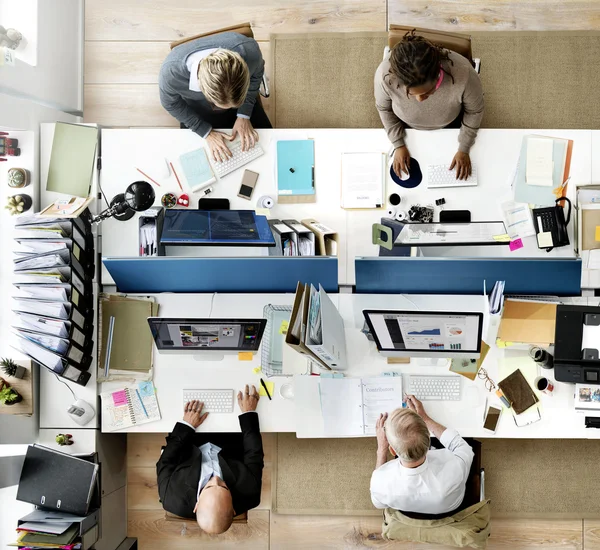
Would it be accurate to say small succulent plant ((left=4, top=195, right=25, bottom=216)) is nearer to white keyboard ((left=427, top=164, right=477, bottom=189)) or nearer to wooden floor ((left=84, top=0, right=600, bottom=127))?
wooden floor ((left=84, top=0, right=600, bottom=127))

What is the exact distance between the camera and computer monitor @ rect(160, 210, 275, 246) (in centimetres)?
240

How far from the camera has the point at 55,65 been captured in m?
3.15

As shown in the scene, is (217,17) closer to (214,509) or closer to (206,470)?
(206,470)

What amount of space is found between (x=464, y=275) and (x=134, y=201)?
1.53 metres

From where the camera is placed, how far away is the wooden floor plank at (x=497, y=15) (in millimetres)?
3377

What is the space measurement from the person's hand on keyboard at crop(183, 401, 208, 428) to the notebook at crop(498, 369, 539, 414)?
4.71 feet

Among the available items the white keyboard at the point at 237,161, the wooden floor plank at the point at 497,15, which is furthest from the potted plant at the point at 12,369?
the wooden floor plank at the point at 497,15

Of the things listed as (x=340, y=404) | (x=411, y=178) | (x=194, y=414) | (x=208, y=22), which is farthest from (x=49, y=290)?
(x=208, y=22)

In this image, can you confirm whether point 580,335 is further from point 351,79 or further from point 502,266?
point 351,79

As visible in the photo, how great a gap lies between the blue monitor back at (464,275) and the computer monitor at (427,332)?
0.30 metres

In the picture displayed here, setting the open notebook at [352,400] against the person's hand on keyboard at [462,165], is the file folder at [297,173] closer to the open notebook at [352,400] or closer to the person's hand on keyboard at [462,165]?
the person's hand on keyboard at [462,165]

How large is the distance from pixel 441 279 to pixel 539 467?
1.42m

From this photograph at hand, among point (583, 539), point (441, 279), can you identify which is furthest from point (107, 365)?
point (583, 539)

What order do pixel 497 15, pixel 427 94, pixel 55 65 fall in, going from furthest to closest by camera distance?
pixel 497 15 → pixel 55 65 → pixel 427 94
